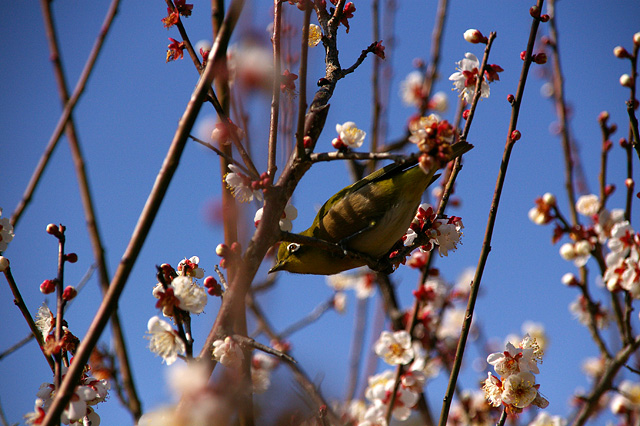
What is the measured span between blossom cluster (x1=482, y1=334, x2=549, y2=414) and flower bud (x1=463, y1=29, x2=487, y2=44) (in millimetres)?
1612

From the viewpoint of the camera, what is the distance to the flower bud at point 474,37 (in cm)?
292

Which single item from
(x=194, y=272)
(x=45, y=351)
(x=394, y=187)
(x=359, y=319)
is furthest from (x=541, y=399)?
(x=359, y=319)

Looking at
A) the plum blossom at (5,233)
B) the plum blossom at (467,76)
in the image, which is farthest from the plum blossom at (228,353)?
the plum blossom at (467,76)

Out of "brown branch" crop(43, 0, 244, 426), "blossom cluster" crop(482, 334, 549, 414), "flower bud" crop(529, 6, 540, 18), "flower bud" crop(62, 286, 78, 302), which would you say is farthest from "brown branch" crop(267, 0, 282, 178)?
"blossom cluster" crop(482, 334, 549, 414)

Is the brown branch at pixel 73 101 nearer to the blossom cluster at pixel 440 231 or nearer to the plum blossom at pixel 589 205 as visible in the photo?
the blossom cluster at pixel 440 231

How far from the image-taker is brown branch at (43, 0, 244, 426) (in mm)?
1500

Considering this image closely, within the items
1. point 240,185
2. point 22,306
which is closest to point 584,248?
point 240,185

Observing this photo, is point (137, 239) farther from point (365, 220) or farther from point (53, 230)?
point (365, 220)

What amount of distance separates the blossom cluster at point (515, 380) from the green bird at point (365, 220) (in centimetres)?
94

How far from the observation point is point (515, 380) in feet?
8.64

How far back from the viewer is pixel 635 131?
3.11 metres

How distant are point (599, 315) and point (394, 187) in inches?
105

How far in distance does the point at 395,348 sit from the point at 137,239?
2144mm

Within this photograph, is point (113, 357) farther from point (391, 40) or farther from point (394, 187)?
point (391, 40)
